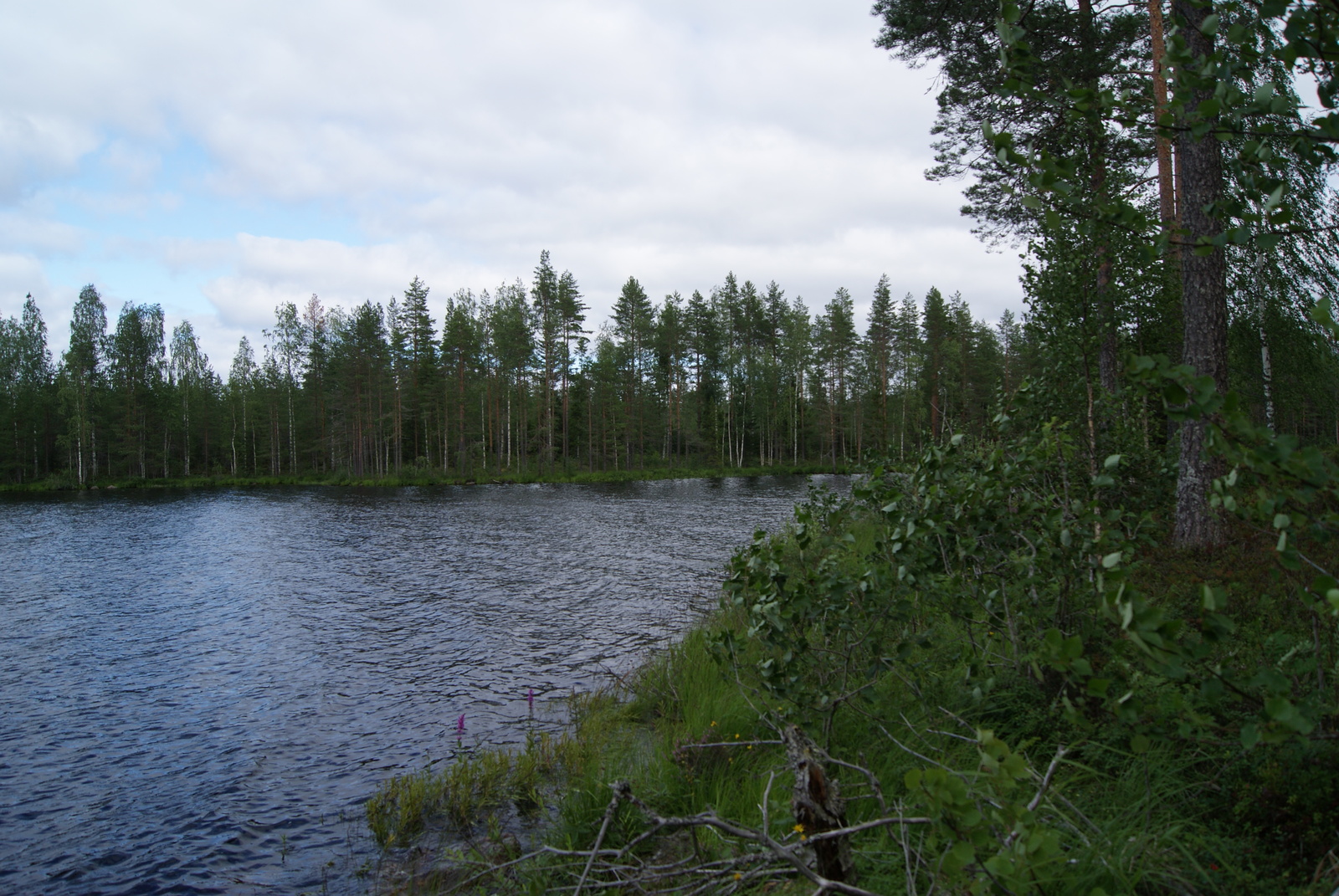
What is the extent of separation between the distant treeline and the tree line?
0.19 meters

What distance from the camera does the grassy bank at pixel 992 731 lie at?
85.5 inches

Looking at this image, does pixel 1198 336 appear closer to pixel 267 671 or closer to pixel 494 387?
pixel 267 671

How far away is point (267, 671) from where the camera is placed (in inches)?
366

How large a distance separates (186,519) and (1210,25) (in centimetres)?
3224

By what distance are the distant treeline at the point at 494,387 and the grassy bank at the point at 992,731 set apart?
43.1 meters

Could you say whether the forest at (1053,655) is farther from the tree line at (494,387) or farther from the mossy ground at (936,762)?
the tree line at (494,387)

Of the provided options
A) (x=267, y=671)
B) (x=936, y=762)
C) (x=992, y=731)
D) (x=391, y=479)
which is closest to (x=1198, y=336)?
(x=936, y=762)

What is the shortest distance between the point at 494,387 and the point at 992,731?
176 feet

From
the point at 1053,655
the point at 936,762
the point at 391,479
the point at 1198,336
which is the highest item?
the point at 1198,336

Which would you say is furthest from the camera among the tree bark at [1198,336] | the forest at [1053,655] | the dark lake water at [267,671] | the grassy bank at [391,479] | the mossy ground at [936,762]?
the grassy bank at [391,479]

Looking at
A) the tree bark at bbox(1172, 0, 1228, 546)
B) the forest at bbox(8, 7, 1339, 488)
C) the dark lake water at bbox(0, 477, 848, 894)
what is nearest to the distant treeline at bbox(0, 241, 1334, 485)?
the forest at bbox(8, 7, 1339, 488)

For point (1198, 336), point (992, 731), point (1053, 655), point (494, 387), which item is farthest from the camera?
point (494, 387)

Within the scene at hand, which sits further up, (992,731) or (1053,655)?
(1053,655)

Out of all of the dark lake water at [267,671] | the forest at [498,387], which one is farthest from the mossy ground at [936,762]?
the forest at [498,387]
